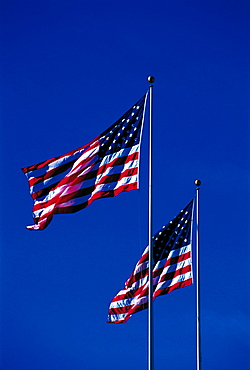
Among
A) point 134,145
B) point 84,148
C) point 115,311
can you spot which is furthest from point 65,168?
point 115,311

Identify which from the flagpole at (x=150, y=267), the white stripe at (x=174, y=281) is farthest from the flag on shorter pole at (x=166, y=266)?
the flagpole at (x=150, y=267)

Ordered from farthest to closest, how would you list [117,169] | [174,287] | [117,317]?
[117,317] → [174,287] → [117,169]

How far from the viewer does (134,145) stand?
27.1 metres

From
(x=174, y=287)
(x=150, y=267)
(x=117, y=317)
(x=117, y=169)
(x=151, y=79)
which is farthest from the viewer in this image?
(x=117, y=317)

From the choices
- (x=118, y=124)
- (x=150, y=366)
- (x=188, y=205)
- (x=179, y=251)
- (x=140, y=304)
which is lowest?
(x=150, y=366)

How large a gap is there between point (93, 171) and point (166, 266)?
5.32 meters

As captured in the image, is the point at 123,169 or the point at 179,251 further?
the point at 179,251

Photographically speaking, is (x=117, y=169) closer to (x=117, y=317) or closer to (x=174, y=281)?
(x=174, y=281)

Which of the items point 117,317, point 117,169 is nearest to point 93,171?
point 117,169

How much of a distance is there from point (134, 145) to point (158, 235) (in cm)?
475

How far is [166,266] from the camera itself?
29.9 m

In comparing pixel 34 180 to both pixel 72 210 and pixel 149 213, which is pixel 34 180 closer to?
pixel 72 210

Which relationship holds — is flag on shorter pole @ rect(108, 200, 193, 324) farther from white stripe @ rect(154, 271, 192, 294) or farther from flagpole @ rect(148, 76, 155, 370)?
flagpole @ rect(148, 76, 155, 370)

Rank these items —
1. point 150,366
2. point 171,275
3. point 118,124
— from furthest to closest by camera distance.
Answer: point 171,275, point 118,124, point 150,366
